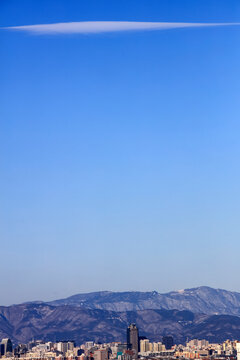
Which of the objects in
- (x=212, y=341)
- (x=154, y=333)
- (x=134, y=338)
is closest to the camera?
(x=134, y=338)

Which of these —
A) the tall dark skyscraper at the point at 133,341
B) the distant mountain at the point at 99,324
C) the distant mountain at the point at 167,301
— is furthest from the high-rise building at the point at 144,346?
the distant mountain at the point at 167,301

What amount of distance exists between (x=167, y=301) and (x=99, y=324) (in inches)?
676

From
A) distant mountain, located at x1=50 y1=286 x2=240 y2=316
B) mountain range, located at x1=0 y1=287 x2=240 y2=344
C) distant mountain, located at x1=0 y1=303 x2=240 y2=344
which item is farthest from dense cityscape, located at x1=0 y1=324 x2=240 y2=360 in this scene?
distant mountain, located at x1=50 y1=286 x2=240 y2=316

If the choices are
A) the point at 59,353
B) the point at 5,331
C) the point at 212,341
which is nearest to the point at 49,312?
the point at 5,331

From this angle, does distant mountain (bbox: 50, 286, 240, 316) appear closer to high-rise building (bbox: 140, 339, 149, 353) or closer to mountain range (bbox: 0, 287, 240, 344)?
mountain range (bbox: 0, 287, 240, 344)

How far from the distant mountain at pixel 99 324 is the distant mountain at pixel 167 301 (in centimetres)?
953

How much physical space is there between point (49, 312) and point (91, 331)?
655cm

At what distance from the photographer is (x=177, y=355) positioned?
2431cm

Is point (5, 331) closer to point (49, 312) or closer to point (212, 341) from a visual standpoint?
point (49, 312)

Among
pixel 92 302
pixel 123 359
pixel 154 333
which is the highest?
pixel 92 302

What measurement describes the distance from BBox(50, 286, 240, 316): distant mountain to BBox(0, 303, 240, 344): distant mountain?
375 inches

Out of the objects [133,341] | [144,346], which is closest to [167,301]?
[133,341]

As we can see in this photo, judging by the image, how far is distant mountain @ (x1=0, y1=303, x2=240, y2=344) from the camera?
4688 cm

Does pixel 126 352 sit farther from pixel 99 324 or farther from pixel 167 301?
pixel 167 301
